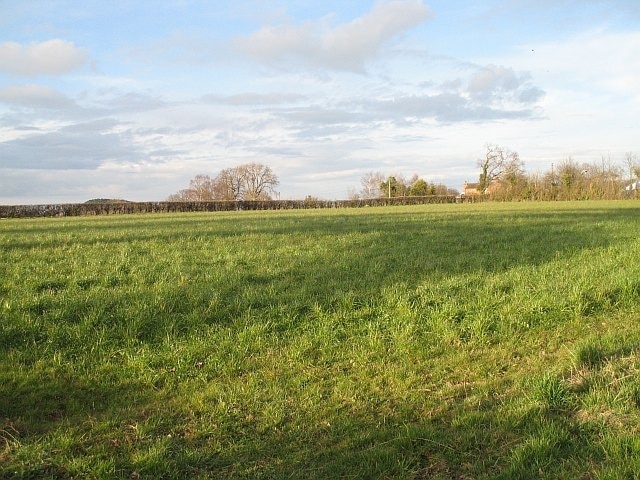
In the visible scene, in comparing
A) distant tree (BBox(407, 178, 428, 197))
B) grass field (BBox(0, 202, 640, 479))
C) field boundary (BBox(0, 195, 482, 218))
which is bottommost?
grass field (BBox(0, 202, 640, 479))

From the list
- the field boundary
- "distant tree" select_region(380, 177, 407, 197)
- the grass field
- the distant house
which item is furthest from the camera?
"distant tree" select_region(380, 177, 407, 197)

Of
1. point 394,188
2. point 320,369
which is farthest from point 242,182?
point 320,369

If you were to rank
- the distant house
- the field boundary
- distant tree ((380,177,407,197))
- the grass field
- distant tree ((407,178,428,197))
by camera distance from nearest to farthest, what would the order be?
the grass field < the field boundary < the distant house < distant tree ((407,178,428,197)) < distant tree ((380,177,407,197))

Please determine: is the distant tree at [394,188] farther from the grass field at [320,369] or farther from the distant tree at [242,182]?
the grass field at [320,369]

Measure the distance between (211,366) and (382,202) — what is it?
255 ft

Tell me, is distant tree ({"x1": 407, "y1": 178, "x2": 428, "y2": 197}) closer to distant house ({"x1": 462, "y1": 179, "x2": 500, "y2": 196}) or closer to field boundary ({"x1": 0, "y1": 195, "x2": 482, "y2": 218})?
distant house ({"x1": 462, "y1": 179, "x2": 500, "y2": 196})

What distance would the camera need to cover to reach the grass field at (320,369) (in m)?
4.33

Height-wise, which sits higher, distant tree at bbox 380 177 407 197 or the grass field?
distant tree at bbox 380 177 407 197

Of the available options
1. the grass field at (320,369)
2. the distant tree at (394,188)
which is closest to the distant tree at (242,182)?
the distant tree at (394,188)

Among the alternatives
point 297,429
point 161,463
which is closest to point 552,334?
point 297,429

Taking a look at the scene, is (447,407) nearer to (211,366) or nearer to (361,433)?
(361,433)

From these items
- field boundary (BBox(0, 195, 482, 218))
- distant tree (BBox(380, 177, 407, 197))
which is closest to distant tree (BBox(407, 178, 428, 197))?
distant tree (BBox(380, 177, 407, 197))

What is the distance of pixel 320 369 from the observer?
6371 millimetres

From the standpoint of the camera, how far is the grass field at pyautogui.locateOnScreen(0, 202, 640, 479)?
4.33 m
